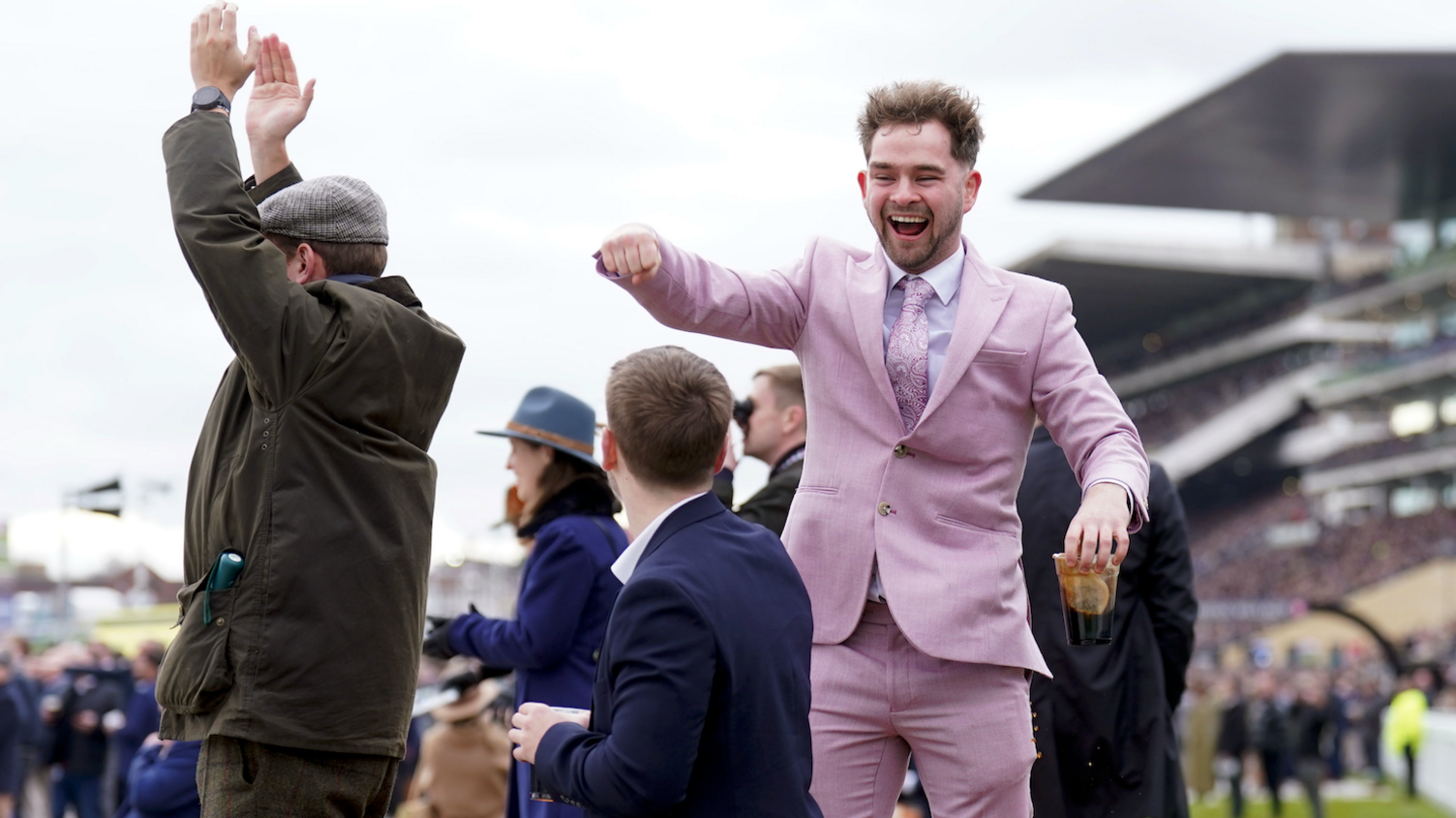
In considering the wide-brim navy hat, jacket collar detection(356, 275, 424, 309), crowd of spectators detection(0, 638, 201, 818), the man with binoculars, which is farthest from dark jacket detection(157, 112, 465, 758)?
crowd of spectators detection(0, 638, 201, 818)

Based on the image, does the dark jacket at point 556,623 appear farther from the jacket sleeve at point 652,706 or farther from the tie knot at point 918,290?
the jacket sleeve at point 652,706

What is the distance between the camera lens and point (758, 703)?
255cm

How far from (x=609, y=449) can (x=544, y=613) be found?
1642 mm

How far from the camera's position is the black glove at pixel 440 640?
4.41m

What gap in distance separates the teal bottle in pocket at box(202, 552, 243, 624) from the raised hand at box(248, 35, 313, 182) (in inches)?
35.5

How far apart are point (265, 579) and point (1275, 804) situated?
1618cm

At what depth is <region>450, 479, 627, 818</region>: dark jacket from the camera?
4.29m

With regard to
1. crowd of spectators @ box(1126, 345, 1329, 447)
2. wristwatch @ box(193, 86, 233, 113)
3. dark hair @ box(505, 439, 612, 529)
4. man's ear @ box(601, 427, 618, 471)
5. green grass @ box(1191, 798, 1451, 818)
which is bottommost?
green grass @ box(1191, 798, 1451, 818)

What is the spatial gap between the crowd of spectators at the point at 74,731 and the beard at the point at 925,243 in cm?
936

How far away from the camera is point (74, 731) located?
42.6ft

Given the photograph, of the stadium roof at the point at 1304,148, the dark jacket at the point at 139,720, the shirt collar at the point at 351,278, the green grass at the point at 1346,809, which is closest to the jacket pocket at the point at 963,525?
the shirt collar at the point at 351,278

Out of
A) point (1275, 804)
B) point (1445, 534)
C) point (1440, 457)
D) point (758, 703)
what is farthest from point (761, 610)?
point (1440, 457)

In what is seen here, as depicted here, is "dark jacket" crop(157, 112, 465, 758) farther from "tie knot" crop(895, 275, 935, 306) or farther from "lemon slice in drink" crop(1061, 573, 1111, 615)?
"lemon slice in drink" crop(1061, 573, 1111, 615)

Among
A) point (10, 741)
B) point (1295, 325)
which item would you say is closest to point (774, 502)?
point (10, 741)
